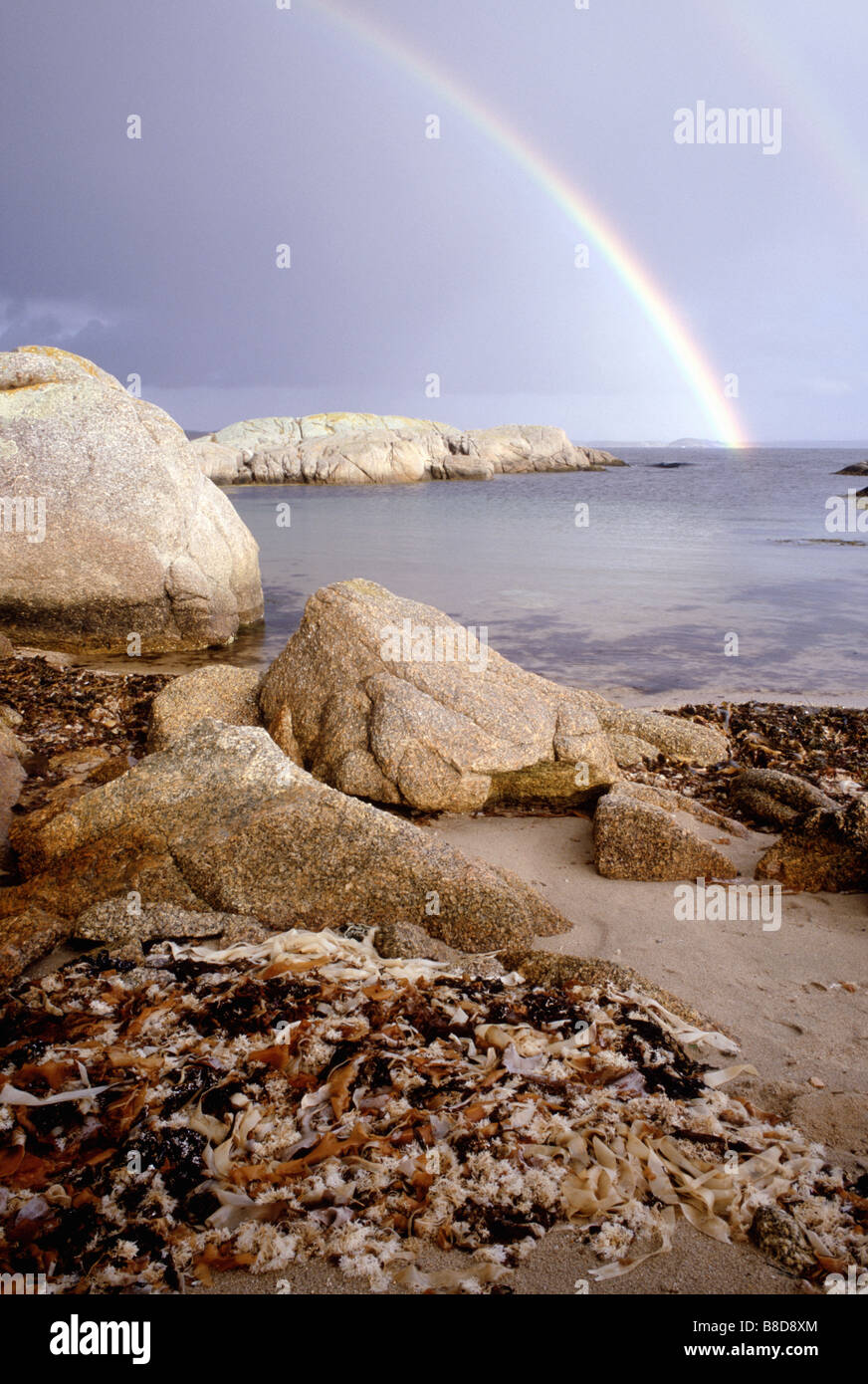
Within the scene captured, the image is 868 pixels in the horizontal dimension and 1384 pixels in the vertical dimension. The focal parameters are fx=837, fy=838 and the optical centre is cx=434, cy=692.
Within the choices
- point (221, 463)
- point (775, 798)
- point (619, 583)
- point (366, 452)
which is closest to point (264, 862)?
point (775, 798)

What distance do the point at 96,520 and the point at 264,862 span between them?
6868 millimetres

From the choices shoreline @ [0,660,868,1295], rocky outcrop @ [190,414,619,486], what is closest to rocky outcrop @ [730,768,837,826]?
shoreline @ [0,660,868,1295]

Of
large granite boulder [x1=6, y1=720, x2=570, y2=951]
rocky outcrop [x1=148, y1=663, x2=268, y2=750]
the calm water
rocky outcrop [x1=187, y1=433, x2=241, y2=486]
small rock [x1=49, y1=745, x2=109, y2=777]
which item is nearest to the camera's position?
large granite boulder [x1=6, y1=720, x2=570, y2=951]

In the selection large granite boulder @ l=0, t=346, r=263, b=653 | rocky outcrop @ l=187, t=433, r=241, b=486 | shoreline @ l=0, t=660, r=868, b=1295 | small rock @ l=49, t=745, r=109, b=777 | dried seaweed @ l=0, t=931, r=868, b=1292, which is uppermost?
rocky outcrop @ l=187, t=433, r=241, b=486

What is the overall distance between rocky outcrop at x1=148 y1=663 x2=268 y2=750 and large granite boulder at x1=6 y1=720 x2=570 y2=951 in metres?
1.83

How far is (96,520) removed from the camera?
Result: 31.6 feet

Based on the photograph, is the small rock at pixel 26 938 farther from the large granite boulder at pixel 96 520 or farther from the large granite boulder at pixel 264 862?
the large granite boulder at pixel 96 520

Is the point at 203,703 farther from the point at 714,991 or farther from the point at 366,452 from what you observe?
the point at 366,452

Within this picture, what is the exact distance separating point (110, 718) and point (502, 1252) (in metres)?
6.19

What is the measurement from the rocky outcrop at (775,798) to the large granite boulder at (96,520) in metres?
7.07

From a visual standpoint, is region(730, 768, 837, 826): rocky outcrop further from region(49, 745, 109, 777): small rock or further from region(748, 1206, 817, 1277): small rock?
region(49, 745, 109, 777): small rock

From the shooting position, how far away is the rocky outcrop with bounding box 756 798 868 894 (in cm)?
460
